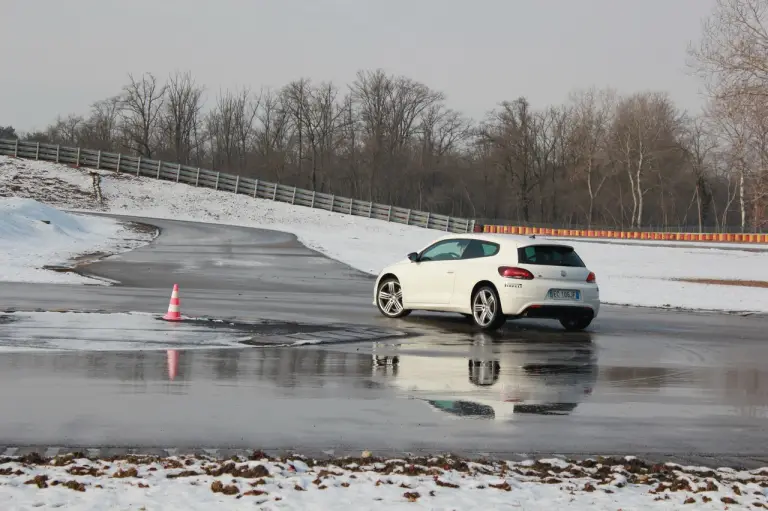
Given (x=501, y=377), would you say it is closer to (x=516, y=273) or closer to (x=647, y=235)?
(x=516, y=273)

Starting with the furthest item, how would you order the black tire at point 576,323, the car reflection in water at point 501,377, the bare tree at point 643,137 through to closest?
1. the bare tree at point 643,137
2. the black tire at point 576,323
3. the car reflection in water at point 501,377

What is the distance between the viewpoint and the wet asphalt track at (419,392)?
768cm

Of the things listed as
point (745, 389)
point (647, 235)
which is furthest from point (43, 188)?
point (745, 389)

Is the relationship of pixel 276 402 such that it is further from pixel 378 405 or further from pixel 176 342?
pixel 176 342

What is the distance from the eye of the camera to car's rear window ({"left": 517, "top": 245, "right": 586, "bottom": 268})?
54.7 feet

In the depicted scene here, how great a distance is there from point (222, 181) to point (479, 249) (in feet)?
203

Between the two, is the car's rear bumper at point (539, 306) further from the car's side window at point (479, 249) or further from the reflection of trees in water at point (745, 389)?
the reflection of trees in water at point (745, 389)

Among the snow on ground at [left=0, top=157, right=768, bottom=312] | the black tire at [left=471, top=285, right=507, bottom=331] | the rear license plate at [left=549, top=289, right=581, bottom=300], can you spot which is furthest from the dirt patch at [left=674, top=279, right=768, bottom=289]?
the black tire at [left=471, top=285, right=507, bottom=331]

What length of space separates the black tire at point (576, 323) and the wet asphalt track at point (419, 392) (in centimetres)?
19

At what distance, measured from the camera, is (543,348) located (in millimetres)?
14367

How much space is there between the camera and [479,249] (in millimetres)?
17297

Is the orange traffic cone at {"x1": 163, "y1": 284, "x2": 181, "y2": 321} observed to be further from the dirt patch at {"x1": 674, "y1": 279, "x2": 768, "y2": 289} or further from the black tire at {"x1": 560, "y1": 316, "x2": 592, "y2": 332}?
the dirt patch at {"x1": 674, "y1": 279, "x2": 768, "y2": 289}

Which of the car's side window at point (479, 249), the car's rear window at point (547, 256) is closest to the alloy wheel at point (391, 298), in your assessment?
the car's side window at point (479, 249)

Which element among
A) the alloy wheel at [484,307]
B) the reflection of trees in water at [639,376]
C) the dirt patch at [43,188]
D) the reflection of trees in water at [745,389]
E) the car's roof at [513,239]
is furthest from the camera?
the dirt patch at [43,188]
